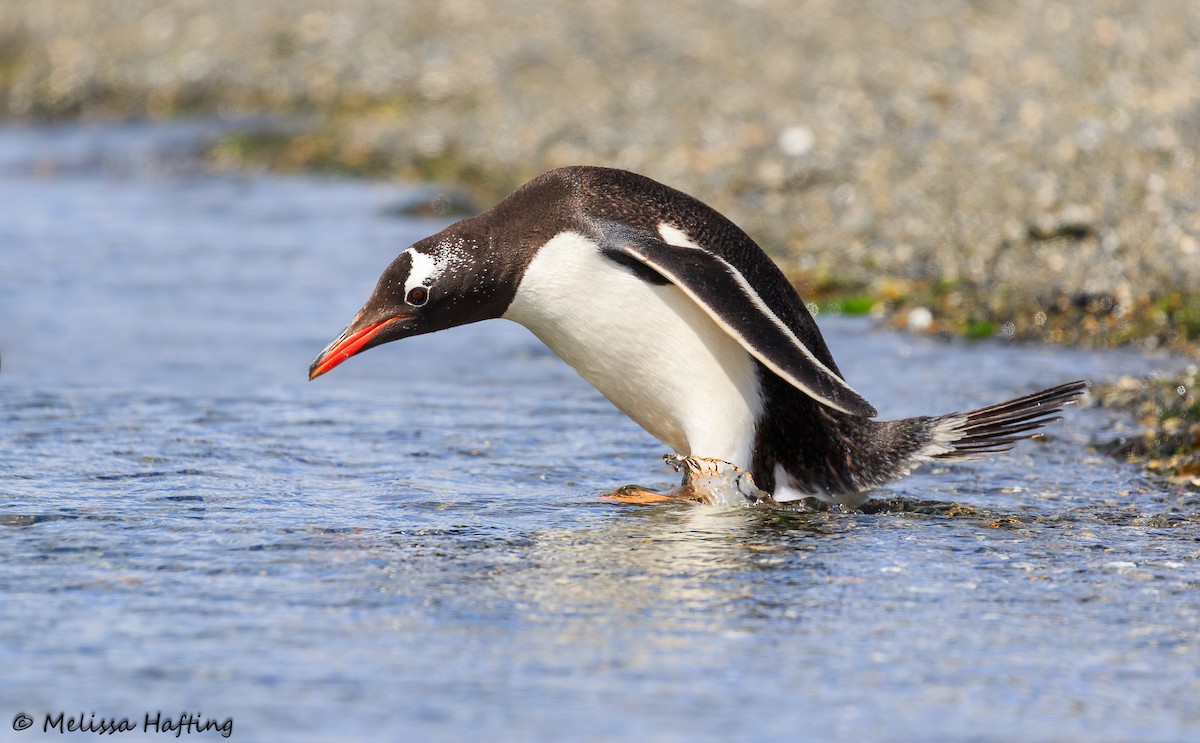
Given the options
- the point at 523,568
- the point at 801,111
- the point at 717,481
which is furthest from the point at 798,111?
the point at 523,568

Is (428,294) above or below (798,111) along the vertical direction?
below

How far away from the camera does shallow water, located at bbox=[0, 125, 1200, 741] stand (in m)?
3.26

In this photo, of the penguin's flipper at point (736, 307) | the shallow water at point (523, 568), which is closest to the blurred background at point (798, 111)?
the shallow water at point (523, 568)

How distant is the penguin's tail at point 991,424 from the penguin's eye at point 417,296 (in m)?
1.53

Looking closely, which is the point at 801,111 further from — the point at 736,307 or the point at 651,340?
the point at 736,307

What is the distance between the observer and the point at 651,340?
16.2 feet

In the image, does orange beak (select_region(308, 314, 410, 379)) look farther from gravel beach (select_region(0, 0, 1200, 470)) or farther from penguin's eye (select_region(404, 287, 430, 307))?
gravel beach (select_region(0, 0, 1200, 470))

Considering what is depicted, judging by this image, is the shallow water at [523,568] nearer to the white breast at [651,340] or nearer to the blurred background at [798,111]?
the white breast at [651,340]

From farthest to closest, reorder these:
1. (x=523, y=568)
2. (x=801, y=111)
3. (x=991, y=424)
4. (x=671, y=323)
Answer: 1. (x=801, y=111)
2. (x=991, y=424)
3. (x=671, y=323)
4. (x=523, y=568)

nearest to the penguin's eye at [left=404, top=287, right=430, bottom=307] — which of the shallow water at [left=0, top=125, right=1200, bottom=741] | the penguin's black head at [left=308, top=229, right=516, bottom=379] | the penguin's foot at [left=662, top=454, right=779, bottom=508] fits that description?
the penguin's black head at [left=308, top=229, right=516, bottom=379]

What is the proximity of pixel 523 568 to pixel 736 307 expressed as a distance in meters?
0.99

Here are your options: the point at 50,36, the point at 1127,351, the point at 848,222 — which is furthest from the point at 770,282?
the point at 50,36

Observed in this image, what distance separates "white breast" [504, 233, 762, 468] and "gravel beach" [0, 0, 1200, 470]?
2932mm

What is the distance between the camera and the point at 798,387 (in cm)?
471
